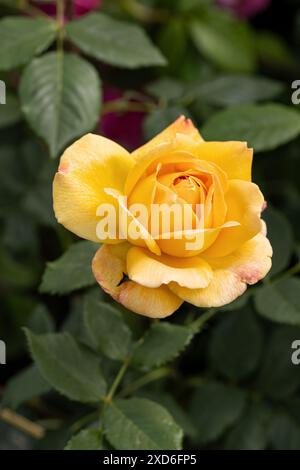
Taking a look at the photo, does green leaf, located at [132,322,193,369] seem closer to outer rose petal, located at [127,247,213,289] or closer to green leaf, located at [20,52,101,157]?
outer rose petal, located at [127,247,213,289]

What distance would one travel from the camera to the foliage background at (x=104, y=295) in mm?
793

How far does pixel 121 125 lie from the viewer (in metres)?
1.20

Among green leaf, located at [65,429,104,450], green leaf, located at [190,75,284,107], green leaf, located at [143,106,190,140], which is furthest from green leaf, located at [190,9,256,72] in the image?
green leaf, located at [65,429,104,450]

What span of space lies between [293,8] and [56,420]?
87 centimetres

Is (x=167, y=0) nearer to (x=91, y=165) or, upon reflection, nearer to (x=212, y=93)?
(x=212, y=93)

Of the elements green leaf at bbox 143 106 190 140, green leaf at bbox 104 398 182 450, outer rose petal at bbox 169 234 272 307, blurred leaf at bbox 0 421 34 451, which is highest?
outer rose petal at bbox 169 234 272 307

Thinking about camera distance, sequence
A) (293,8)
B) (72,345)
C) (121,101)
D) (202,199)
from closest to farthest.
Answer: (202,199)
(72,345)
(121,101)
(293,8)

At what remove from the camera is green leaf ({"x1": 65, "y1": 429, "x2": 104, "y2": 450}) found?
28.5 inches

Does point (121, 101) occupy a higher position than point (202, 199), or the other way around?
point (202, 199)

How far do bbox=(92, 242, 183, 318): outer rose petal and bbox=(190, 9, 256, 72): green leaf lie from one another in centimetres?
63

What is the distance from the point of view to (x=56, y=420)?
0.98 m

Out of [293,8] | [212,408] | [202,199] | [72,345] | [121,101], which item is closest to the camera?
[202,199]

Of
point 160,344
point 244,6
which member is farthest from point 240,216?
point 244,6

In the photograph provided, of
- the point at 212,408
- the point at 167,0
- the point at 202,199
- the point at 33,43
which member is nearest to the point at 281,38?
the point at 167,0
